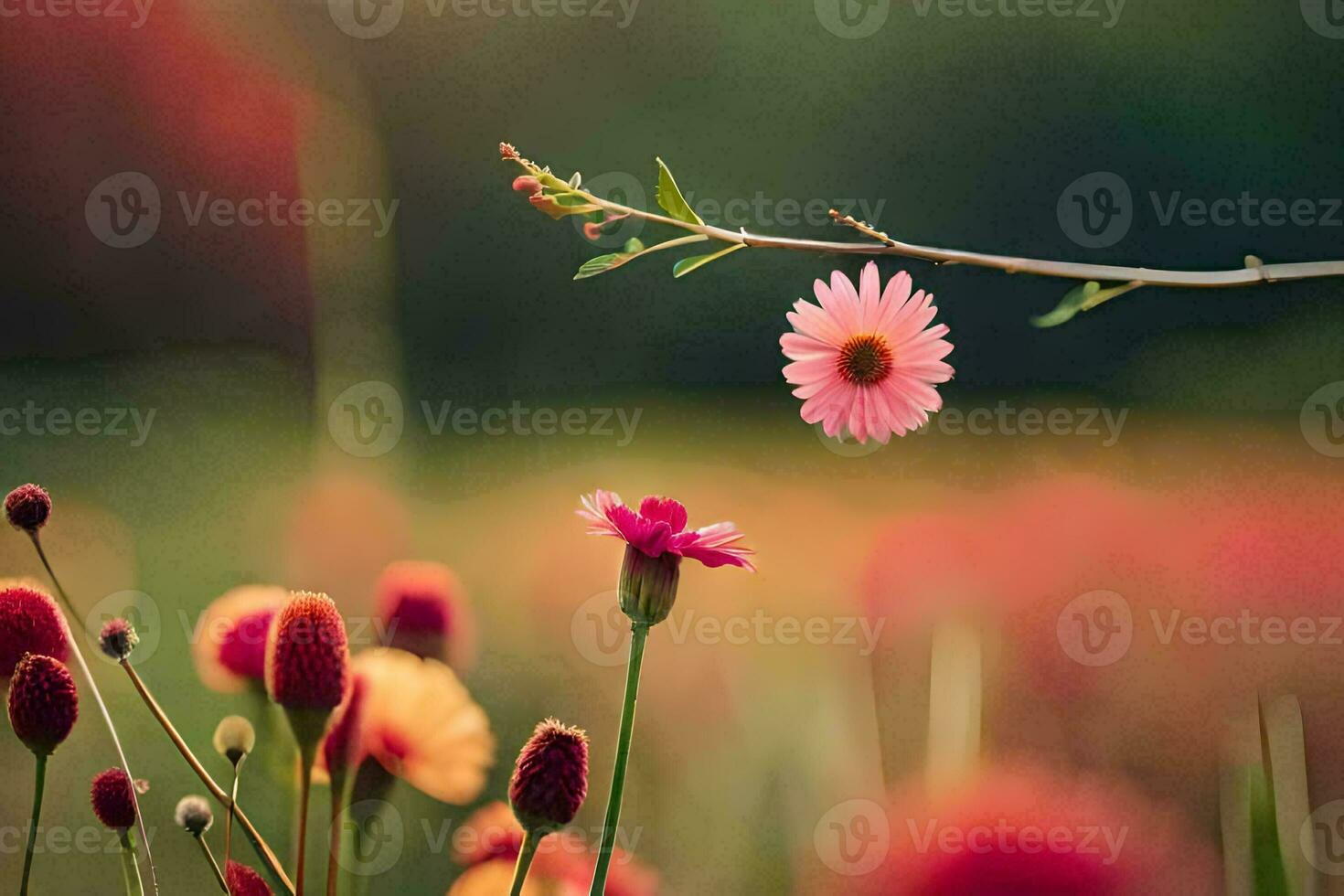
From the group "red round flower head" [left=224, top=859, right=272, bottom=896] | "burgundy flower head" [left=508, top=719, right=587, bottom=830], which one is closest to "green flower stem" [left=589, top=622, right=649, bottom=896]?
"burgundy flower head" [left=508, top=719, right=587, bottom=830]

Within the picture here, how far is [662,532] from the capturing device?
36 cm

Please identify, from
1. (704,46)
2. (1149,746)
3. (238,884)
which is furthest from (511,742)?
(704,46)

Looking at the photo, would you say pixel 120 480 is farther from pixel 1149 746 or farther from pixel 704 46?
pixel 1149 746

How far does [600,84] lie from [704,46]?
7 cm

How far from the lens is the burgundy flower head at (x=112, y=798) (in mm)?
371

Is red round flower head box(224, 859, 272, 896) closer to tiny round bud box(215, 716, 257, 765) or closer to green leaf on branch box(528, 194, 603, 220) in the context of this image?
tiny round bud box(215, 716, 257, 765)

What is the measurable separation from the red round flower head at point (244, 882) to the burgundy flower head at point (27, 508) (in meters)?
0.14

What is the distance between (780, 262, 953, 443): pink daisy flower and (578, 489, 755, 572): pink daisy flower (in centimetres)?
10

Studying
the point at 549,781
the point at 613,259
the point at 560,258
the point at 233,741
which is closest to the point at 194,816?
the point at 233,741

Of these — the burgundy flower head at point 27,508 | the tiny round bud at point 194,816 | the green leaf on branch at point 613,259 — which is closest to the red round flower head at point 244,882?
the tiny round bud at point 194,816

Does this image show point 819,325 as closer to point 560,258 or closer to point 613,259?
point 613,259

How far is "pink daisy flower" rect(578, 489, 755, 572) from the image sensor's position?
36 cm

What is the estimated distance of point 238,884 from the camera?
0.36 metres

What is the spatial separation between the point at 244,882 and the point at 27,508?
0.15 metres
